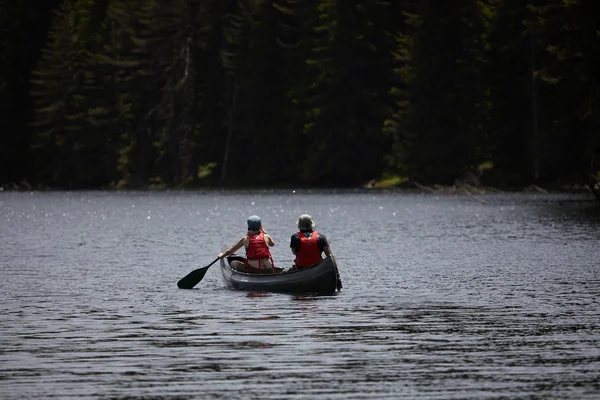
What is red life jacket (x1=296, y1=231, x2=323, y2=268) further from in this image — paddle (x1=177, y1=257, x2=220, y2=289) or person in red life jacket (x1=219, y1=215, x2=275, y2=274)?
paddle (x1=177, y1=257, x2=220, y2=289)

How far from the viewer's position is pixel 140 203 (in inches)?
4050

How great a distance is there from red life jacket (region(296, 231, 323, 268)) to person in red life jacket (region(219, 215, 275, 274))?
3.33ft

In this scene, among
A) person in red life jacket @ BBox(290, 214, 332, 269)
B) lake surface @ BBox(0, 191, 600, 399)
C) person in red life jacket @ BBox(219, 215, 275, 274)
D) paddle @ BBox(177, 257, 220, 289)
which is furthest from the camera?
paddle @ BBox(177, 257, 220, 289)

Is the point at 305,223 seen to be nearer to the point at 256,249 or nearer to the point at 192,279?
the point at 256,249

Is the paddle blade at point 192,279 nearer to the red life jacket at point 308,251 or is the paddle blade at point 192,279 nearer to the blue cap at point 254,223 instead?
the blue cap at point 254,223

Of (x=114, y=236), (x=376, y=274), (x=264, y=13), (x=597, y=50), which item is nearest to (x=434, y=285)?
(x=376, y=274)

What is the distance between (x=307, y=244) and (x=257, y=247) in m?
1.69

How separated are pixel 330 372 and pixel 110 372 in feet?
10.1

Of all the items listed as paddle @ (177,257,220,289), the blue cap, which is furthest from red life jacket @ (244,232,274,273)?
paddle @ (177,257,220,289)

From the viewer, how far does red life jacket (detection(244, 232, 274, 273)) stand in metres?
33.4

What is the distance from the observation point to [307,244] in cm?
3228

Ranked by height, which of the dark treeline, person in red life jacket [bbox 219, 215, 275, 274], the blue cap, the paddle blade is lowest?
the paddle blade

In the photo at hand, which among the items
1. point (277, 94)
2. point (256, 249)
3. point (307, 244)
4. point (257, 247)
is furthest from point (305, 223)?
point (277, 94)

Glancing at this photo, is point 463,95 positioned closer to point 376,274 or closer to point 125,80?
point 125,80
